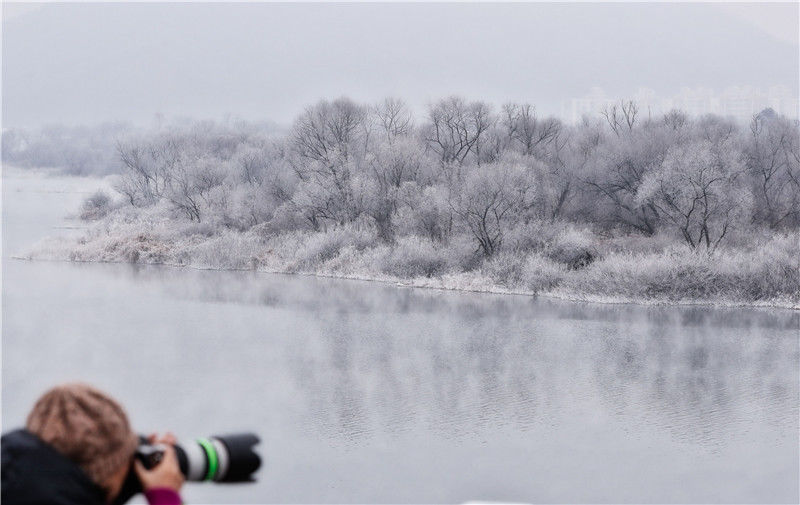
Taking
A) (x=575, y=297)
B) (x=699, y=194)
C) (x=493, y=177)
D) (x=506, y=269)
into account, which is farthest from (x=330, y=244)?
(x=699, y=194)

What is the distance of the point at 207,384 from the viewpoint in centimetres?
1600

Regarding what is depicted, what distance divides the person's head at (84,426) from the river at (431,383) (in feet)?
19.8

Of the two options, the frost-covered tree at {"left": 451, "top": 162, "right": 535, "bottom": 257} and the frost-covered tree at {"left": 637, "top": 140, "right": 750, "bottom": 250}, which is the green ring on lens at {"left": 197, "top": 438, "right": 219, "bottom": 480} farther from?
the frost-covered tree at {"left": 451, "top": 162, "right": 535, "bottom": 257}

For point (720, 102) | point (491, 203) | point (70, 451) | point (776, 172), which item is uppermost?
point (720, 102)

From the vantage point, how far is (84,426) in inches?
76.7

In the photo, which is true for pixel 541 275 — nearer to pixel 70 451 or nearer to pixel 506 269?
pixel 506 269

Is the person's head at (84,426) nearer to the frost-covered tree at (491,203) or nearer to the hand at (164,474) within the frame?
the hand at (164,474)

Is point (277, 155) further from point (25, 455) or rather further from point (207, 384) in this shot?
point (25, 455)

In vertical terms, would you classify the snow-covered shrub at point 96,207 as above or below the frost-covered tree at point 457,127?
below

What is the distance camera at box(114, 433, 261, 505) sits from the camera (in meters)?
2.09

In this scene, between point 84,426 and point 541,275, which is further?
point 541,275

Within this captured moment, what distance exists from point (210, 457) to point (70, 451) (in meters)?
0.32

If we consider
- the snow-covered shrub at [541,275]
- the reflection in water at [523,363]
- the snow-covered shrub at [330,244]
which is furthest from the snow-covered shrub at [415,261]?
the snow-covered shrub at [541,275]

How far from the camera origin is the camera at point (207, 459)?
2090 mm
